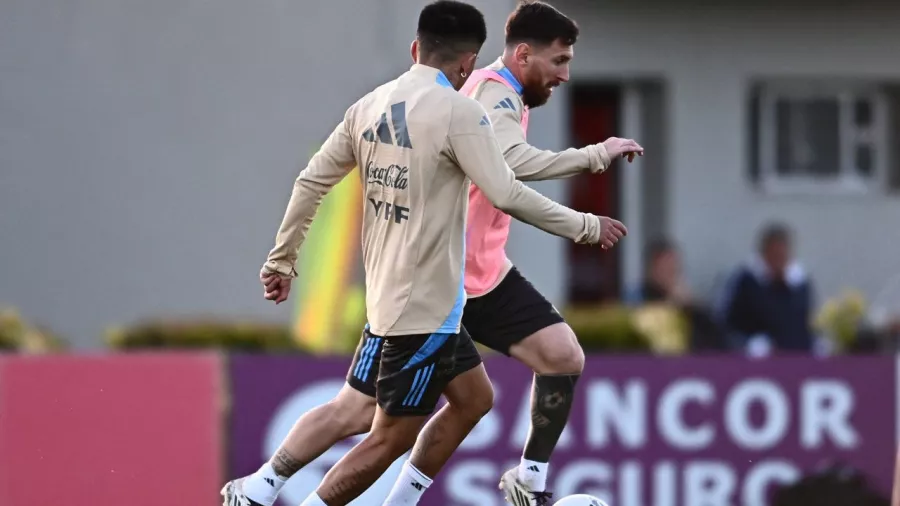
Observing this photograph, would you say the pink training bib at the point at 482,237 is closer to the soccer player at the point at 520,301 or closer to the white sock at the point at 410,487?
the soccer player at the point at 520,301

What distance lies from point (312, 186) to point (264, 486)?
3.93ft

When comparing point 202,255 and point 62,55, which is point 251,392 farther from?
point 62,55

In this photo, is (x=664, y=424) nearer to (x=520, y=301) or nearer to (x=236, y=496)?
(x=520, y=301)

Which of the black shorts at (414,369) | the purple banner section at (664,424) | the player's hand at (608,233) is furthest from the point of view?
the purple banner section at (664,424)

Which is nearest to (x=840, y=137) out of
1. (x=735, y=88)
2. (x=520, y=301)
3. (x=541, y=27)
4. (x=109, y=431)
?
(x=735, y=88)

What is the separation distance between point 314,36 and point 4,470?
212 inches

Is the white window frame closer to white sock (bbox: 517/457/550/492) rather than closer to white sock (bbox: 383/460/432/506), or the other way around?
white sock (bbox: 517/457/550/492)

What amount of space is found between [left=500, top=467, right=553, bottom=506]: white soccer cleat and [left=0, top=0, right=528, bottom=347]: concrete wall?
7582mm

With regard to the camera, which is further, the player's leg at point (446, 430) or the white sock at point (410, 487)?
the white sock at point (410, 487)

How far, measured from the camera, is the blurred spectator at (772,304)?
13867mm

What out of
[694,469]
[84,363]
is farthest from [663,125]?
[84,363]

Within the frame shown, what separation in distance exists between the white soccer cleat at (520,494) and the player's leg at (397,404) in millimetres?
676

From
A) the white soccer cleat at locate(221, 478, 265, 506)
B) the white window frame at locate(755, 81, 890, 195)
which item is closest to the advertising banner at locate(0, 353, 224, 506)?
the white soccer cleat at locate(221, 478, 265, 506)

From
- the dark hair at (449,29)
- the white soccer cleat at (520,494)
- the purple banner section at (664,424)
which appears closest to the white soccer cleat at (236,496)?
the white soccer cleat at (520,494)
